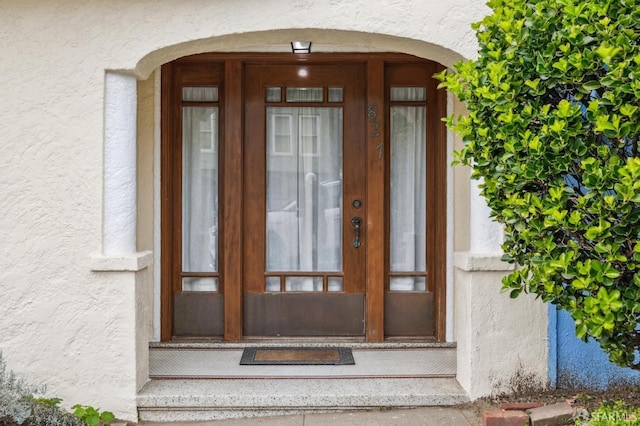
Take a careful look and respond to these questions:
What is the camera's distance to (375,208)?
19.7ft

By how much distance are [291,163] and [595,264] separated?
346cm

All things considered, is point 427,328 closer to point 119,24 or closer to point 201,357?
point 201,357

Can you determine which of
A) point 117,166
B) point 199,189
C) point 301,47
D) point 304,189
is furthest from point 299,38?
point 199,189

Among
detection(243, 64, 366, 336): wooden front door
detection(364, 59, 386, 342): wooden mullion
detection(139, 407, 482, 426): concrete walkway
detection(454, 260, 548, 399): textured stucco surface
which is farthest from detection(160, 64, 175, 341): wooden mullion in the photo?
detection(454, 260, 548, 399): textured stucco surface

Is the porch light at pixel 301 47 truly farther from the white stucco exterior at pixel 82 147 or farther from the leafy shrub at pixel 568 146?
the leafy shrub at pixel 568 146

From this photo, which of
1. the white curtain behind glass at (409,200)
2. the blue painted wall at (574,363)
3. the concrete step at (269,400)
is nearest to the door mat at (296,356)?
the concrete step at (269,400)

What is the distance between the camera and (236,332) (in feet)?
19.7

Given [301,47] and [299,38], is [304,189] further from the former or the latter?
[299,38]

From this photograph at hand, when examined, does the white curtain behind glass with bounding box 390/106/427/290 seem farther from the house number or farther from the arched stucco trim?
the arched stucco trim

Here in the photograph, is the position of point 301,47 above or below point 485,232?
above

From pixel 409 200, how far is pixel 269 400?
89.5 inches

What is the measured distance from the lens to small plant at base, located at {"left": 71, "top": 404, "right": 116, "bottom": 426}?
4.47 metres

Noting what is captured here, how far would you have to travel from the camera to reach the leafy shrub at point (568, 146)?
3.06m

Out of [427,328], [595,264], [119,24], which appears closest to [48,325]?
[119,24]
